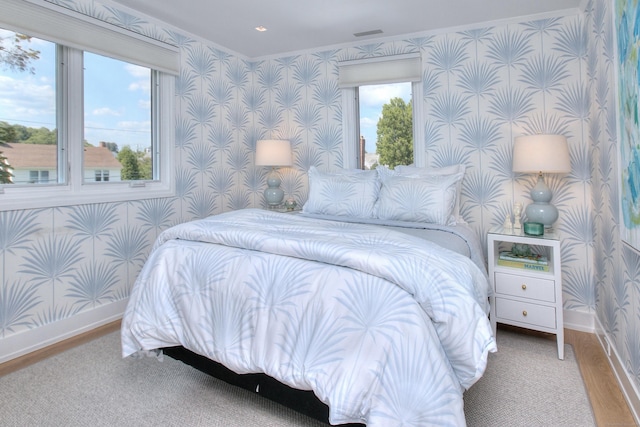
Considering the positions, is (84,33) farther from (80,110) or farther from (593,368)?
(593,368)

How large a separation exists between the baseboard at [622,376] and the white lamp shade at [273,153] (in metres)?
2.78

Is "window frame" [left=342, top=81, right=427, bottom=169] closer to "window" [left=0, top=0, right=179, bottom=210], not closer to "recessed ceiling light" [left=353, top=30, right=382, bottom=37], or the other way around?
"recessed ceiling light" [left=353, top=30, right=382, bottom=37]

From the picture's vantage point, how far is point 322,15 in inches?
112

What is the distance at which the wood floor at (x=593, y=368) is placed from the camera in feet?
5.32

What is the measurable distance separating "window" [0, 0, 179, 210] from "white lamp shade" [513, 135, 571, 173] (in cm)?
284

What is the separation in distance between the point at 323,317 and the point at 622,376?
64.5 inches

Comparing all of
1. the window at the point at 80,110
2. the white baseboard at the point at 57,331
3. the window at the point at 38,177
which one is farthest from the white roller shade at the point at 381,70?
the white baseboard at the point at 57,331

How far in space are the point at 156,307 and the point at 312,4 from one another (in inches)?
91.9

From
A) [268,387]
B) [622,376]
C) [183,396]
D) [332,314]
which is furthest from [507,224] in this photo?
[183,396]

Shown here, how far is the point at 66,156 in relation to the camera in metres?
2.49

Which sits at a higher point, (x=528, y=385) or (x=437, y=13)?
(x=437, y=13)

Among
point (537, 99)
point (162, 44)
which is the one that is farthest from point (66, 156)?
point (537, 99)

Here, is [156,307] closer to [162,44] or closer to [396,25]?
[162,44]

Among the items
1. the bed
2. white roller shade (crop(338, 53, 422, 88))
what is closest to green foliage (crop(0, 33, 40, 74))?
the bed
